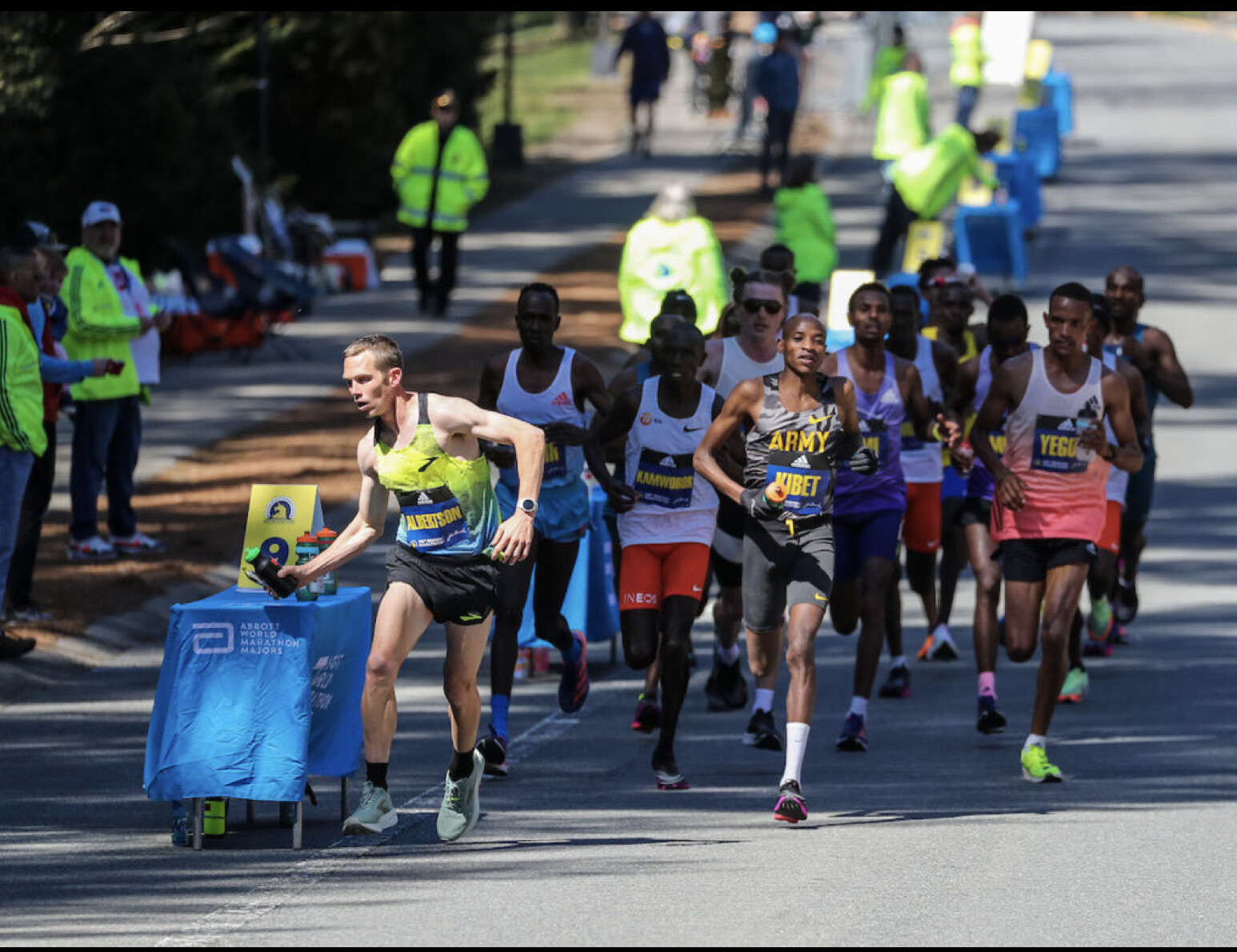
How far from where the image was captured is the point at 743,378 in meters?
10.9

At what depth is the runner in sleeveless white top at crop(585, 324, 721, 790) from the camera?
10.0 m

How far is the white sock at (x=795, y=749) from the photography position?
9.31m

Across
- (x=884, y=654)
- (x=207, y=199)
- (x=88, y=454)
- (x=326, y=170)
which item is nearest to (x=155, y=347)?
(x=88, y=454)

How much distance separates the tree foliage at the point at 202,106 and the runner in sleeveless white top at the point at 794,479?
11.7 m

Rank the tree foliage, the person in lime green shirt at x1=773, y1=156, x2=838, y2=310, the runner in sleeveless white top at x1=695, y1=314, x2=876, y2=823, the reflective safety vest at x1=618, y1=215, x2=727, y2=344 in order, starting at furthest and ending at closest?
the tree foliage < the person in lime green shirt at x1=773, y1=156, x2=838, y2=310 < the reflective safety vest at x1=618, y1=215, x2=727, y2=344 < the runner in sleeveless white top at x1=695, y1=314, x2=876, y2=823

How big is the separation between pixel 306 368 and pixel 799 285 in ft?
17.6

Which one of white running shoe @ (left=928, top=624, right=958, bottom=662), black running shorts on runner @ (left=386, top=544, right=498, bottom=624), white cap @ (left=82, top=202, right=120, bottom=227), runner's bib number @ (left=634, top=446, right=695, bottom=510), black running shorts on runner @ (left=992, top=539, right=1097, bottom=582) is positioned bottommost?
white running shoe @ (left=928, top=624, right=958, bottom=662)

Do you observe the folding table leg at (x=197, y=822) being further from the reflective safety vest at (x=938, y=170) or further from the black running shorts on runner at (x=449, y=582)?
the reflective safety vest at (x=938, y=170)

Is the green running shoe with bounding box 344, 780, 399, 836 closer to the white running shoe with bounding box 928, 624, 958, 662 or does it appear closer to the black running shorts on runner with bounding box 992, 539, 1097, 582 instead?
the black running shorts on runner with bounding box 992, 539, 1097, 582

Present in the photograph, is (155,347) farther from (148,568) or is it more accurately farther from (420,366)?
(420,366)

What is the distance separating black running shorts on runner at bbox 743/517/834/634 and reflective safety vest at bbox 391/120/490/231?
44.7ft

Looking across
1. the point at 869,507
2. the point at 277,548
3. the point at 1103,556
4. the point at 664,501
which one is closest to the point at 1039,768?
the point at 869,507

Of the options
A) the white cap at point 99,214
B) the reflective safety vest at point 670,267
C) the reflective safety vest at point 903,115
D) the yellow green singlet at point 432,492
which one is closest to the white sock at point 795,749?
the yellow green singlet at point 432,492

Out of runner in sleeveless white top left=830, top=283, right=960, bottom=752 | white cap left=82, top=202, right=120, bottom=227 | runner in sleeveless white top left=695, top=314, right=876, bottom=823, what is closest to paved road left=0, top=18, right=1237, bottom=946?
runner in sleeveless white top left=830, top=283, right=960, bottom=752
